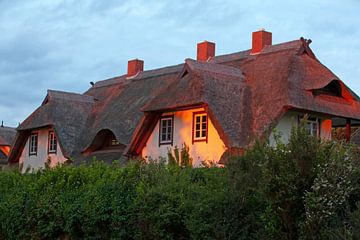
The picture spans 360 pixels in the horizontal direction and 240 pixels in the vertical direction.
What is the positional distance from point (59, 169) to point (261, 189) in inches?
331

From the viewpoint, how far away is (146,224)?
14.2m

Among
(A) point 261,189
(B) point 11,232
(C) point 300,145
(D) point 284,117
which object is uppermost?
(D) point 284,117

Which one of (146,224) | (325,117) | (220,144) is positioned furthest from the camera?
(325,117)

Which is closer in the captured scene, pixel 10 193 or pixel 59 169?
pixel 59 169

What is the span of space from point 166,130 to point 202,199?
62.4ft

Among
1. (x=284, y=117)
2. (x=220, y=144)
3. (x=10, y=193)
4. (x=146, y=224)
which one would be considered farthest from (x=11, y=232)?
(x=284, y=117)

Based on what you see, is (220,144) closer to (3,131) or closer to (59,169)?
(59,169)

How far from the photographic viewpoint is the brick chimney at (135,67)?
43906mm

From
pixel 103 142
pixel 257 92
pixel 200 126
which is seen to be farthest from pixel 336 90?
pixel 103 142

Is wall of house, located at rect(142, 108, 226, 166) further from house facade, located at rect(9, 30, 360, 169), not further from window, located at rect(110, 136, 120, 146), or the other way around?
window, located at rect(110, 136, 120, 146)

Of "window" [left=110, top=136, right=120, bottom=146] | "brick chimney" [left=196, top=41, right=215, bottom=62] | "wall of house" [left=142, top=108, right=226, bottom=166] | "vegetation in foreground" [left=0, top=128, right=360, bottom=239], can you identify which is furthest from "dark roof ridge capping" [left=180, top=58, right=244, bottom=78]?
"vegetation in foreground" [left=0, top=128, right=360, bottom=239]

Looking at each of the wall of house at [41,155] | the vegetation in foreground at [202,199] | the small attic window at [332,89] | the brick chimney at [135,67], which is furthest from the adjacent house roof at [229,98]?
the vegetation in foreground at [202,199]

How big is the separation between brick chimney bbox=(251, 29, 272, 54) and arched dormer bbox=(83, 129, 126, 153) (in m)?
9.07

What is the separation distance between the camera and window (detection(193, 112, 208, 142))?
30.2m
